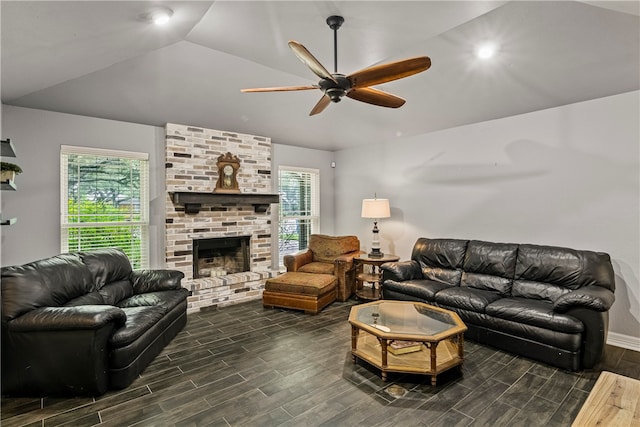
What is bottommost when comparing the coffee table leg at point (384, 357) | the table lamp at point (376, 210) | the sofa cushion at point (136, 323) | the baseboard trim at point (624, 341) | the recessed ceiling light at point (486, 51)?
the baseboard trim at point (624, 341)

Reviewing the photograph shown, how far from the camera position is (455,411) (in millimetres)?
2336

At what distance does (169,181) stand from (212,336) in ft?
7.21

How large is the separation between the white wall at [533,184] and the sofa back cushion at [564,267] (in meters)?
0.33

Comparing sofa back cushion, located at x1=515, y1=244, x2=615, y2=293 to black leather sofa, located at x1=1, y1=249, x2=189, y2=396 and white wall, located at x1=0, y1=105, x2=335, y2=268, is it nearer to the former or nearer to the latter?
black leather sofa, located at x1=1, y1=249, x2=189, y2=396

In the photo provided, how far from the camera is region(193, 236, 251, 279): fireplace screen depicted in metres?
4.91

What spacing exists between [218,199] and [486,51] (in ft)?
12.3

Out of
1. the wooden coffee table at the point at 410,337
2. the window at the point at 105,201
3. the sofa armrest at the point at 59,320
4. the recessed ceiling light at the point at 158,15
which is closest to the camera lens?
the recessed ceiling light at the point at 158,15

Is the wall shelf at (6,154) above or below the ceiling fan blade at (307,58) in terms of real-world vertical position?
below

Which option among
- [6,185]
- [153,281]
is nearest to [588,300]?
[153,281]

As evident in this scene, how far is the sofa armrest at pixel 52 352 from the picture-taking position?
245 centimetres

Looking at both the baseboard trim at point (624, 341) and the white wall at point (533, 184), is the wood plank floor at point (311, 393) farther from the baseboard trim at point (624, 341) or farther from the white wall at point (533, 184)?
the white wall at point (533, 184)

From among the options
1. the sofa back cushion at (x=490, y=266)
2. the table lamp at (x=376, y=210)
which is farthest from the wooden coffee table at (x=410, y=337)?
the table lamp at (x=376, y=210)

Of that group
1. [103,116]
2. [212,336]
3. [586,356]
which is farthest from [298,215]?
[586,356]

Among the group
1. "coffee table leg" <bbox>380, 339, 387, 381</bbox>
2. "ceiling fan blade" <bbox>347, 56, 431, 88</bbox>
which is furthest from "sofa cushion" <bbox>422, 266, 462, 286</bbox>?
"ceiling fan blade" <bbox>347, 56, 431, 88</bbox>
